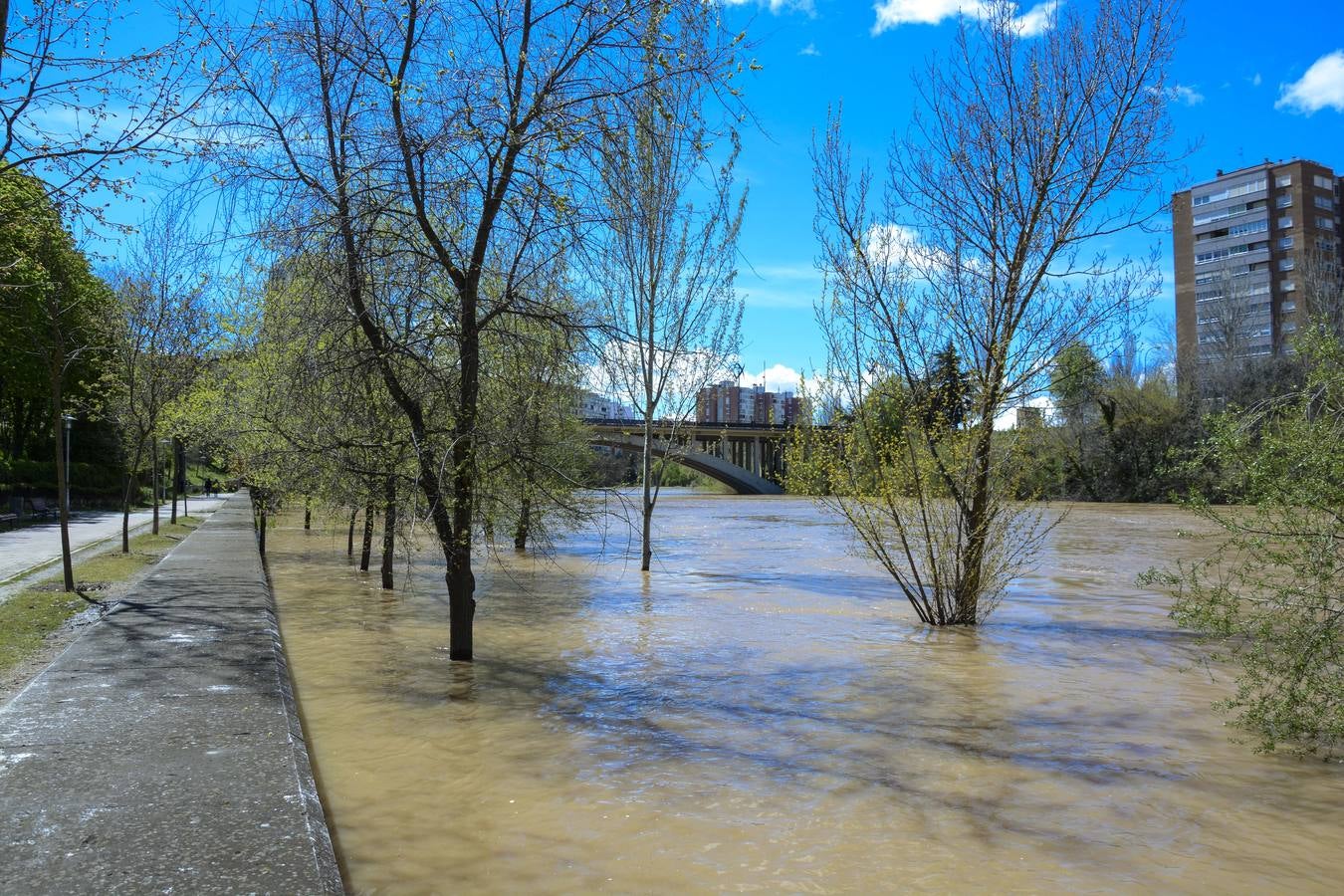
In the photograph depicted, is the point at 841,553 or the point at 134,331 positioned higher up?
the point at 134,331

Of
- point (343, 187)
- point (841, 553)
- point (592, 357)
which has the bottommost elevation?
point (841, 553)

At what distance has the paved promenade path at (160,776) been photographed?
112 inches

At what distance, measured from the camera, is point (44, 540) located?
68.5 ft

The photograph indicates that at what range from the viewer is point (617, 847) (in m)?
4.67

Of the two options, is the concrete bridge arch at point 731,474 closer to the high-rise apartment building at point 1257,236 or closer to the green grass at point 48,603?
the high-rise apartment building at point 1257,236

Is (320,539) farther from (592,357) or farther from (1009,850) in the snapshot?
(1009,850)

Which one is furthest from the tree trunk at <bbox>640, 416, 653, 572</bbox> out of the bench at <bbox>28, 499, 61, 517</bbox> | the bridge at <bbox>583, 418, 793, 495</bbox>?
the bridge at <bbox>583, 418, 793, 495</bbox>

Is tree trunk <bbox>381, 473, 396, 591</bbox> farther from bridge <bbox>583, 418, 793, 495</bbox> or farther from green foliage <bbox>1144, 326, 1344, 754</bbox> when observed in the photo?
bridge <bbox>583, 418, 793, 495</bbox>

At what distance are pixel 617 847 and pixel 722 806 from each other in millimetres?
794

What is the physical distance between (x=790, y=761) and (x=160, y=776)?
12.3 ft

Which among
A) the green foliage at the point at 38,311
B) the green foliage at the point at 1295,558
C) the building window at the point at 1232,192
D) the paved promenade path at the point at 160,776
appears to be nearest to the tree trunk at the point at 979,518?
the green foliage at the point at 1295,558

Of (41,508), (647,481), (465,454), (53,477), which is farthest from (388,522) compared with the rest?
(53,477)

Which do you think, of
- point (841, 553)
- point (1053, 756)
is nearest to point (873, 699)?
point (1053, 756)

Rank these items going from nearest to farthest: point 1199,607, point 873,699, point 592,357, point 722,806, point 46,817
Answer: point 46,817 < point 722,806 < point 1199,607 < point 873,699 < point 592,357
